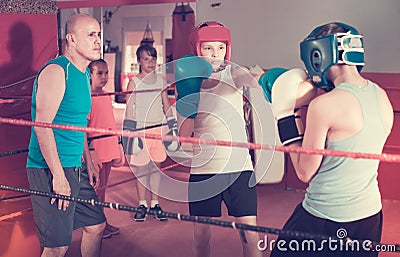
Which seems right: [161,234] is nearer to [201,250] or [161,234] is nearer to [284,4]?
[201,250]

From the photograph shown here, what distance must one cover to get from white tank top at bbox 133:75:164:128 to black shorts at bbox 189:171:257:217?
1420 mm

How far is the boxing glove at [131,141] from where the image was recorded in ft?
11.8

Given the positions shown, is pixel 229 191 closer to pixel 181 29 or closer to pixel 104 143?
pixel 104 143

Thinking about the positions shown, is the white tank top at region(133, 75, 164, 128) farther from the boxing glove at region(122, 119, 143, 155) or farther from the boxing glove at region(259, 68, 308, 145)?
the boxing glove at region(259, 68, 308, 145)

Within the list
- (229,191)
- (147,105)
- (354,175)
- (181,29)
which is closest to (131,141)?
(147,105)

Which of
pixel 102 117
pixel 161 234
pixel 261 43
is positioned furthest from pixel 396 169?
pixel 102 117

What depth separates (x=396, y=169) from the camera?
399 cm

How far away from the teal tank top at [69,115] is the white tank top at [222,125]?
0.46 metres

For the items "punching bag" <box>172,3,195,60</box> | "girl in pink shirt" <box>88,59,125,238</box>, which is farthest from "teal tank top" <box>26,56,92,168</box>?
"punching bag" <box>172,3,195,60</box>

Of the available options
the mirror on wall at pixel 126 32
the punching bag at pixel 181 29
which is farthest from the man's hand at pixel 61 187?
the mirror on wall at pixel 126 32

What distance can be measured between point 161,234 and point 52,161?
1397 mm

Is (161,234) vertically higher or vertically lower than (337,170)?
lower

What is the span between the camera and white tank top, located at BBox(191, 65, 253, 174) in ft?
6.93

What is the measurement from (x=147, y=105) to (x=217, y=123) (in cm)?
148
